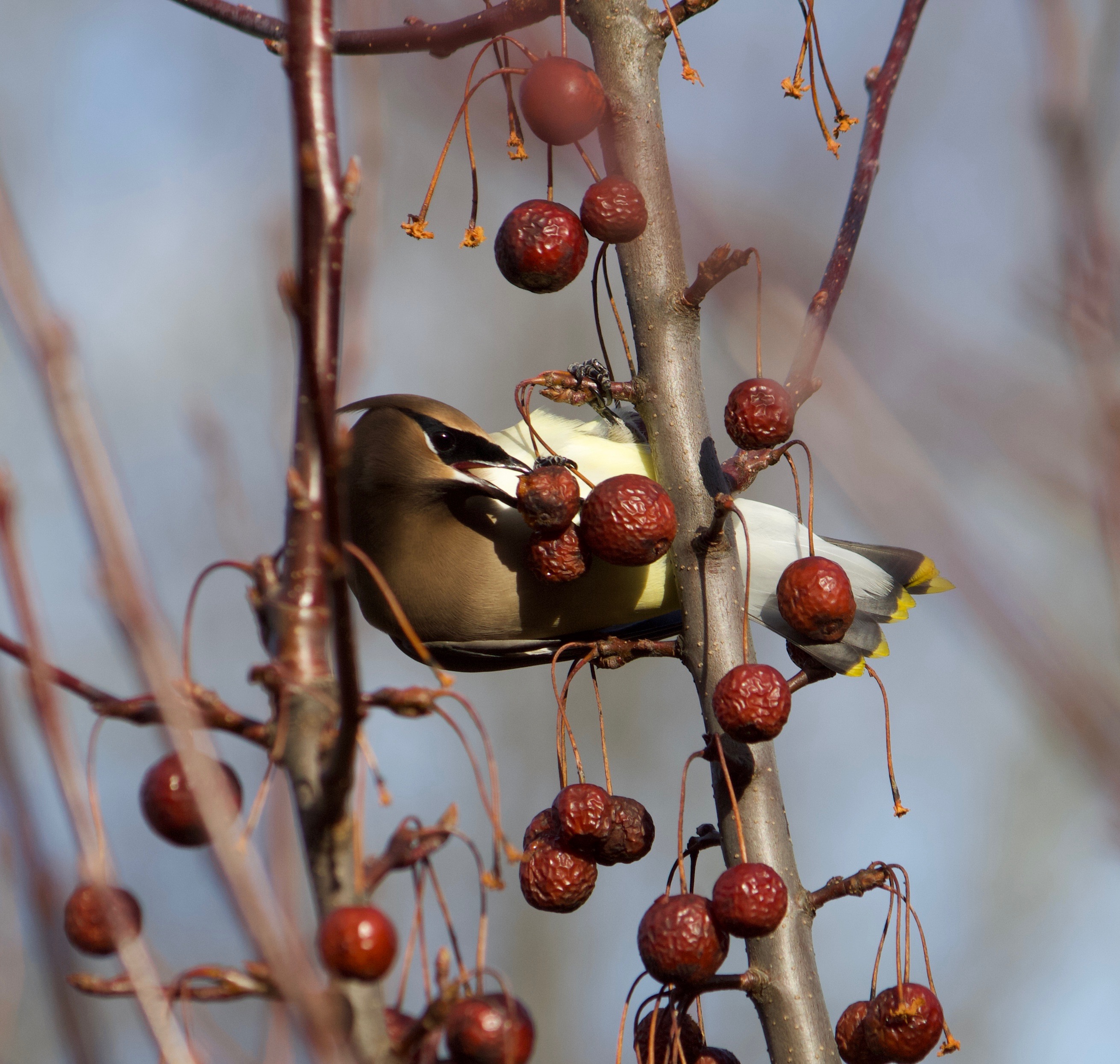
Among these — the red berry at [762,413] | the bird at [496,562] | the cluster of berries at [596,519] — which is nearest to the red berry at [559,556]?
the cluster of berries at [596,519]

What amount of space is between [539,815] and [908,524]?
34.9 inches

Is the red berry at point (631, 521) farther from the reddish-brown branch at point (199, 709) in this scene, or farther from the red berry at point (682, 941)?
the reddish-brown branch at point (199, 709)

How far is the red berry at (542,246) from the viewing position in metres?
1.79

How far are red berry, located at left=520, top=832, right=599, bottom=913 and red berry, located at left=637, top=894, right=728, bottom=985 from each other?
11.0 inches

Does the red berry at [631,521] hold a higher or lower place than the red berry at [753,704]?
higher

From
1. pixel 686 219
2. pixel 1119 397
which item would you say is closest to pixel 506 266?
pixel 686 219

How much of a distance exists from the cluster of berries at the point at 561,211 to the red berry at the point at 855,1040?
117 centimetres

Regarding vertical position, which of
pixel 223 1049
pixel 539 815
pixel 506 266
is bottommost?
pixel 539 815

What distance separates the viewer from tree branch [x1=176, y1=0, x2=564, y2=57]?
6.18ft

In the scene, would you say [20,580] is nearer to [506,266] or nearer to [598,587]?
[506,266]

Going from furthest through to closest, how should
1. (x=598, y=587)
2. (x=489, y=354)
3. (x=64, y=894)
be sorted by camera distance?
(x=489, y=354), (x=598, y=587), (x=64, y=894)

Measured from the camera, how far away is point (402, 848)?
46.4 inches

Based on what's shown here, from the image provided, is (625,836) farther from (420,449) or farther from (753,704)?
(420,449)

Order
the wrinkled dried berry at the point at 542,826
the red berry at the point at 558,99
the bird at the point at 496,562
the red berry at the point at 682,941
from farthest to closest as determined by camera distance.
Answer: the bird at the point at 496,562, the wrinkled dried berry at the point at 542,826, the red berry at the point at 558,99, the red berry at the point at 682,941
